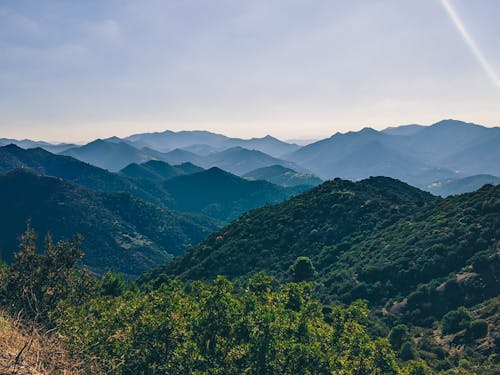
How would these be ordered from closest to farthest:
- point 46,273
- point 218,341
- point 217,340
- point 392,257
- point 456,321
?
point 218,341, point 217,340, point 46,273, point 456,321, point 392,257

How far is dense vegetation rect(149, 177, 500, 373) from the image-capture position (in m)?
42.3

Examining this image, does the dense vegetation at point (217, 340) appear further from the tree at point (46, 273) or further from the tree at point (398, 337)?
the tree at point (398, 337)

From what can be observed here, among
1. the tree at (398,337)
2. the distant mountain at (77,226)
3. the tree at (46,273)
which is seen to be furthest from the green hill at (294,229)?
the distant mountain at (77,226)

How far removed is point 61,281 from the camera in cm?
3500

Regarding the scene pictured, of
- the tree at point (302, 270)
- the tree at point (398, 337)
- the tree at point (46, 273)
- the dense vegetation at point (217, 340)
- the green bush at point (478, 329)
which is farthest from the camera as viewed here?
the tree at point (302, 270)

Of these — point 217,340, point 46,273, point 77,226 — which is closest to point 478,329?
point 217,340

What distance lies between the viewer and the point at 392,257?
199 feet

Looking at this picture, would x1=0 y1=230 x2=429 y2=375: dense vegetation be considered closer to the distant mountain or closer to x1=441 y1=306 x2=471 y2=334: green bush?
x1=441 y1=306 x2=471 y2=334: green bush

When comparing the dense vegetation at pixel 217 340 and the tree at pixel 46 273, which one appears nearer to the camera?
the dense vegetation at pixel 217 340

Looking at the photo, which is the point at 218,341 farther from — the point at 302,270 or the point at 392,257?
the point at 392,257

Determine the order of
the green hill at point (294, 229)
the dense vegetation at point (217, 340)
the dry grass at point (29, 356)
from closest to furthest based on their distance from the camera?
1. the dry grass at point (29, 356)
2. the dense vegetation at point (217, 340)
3. the green hill at point (294, 229)

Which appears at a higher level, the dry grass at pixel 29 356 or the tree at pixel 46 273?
the dry grass at pixel 29 356

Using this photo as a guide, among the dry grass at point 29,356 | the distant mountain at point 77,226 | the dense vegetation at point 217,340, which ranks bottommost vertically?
the distant mountain at point 77,226

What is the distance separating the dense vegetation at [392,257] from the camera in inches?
1666
